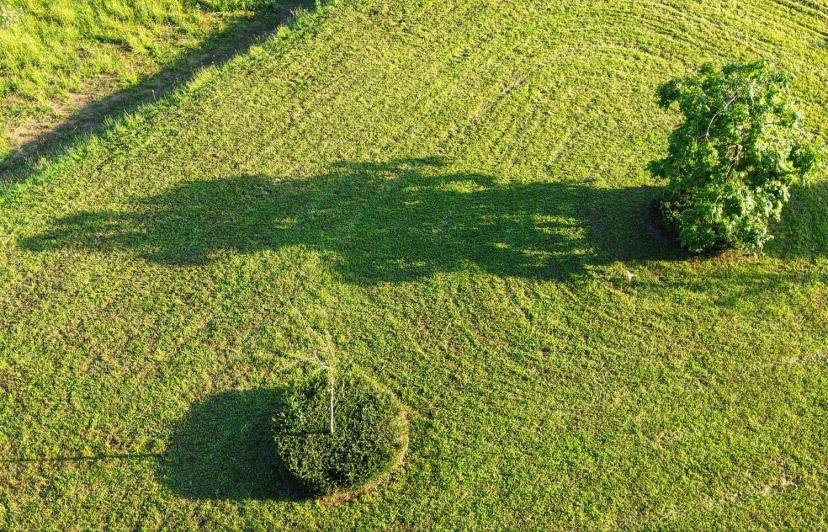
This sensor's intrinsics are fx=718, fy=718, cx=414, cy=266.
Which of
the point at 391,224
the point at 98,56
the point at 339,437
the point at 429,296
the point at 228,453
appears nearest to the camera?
the point at 339,437

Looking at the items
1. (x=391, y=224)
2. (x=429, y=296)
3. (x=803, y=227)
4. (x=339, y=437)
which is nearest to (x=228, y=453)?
(x=339, y=437)

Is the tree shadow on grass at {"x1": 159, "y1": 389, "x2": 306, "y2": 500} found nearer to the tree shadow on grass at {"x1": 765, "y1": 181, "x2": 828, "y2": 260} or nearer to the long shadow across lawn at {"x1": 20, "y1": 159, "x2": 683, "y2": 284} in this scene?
the long shadow across lawn at {"x1": 20, "y1": 159, "x2": 683, "y2": 284}

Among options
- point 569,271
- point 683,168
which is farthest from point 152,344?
point 683,168

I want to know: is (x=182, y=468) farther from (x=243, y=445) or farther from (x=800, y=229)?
(x=800, y=229)

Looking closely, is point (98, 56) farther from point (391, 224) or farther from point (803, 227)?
point (803, 227)

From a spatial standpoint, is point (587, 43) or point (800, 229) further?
point (587, 43)

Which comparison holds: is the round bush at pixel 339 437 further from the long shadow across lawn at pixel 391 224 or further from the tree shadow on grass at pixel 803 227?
the tree shadow on grass at pixel 803 227
